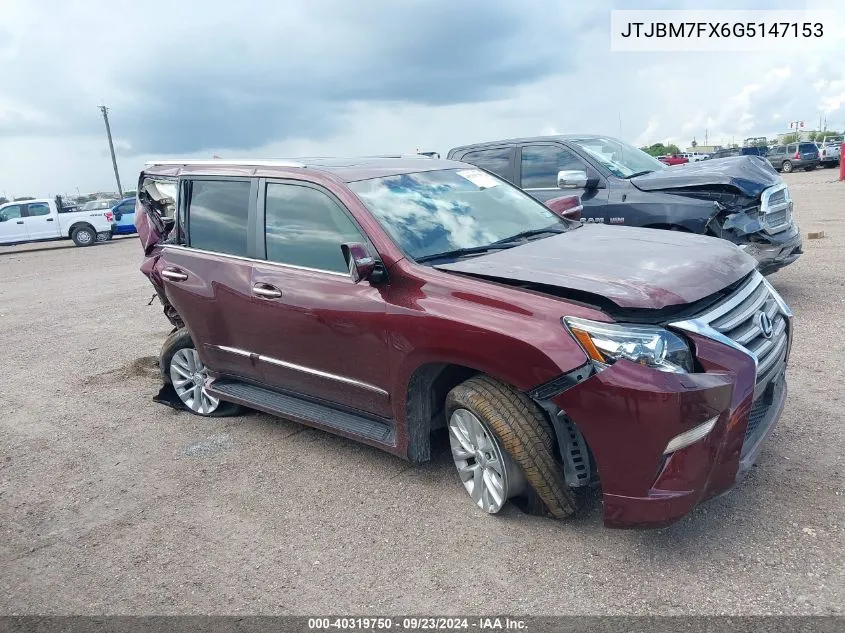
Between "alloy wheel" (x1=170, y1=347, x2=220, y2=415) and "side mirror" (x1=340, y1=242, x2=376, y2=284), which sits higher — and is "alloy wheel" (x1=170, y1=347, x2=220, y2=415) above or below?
below

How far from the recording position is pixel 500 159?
334 inches

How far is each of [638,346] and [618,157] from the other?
556 centimetres

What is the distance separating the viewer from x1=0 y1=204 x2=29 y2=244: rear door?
958 inches

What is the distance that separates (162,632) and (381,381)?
156cm

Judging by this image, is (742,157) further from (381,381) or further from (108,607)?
(108,607)

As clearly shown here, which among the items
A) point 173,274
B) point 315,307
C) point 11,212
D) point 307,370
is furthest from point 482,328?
point 11,212

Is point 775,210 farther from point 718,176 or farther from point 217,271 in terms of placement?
point 217,271

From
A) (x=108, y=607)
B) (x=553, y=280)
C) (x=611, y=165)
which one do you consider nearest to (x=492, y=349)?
(x=553, y=280)

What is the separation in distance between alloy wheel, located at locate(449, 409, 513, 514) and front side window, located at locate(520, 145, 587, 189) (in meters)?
4.76

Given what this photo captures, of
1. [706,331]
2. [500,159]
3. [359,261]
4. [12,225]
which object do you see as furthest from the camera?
[12,225]

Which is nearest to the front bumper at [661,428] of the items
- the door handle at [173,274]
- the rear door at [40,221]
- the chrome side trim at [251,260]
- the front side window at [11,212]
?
the chrome side trim at [251,260]

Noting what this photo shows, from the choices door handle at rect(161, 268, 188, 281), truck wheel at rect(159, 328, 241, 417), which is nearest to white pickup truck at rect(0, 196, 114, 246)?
truck wheel at rect(159, 328, 241, 417)

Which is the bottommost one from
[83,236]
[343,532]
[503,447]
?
[343,532]

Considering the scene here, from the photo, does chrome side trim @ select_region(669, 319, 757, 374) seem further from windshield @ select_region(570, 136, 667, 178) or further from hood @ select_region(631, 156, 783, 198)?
windshield @ select_region(570, 136, 667, 178)
